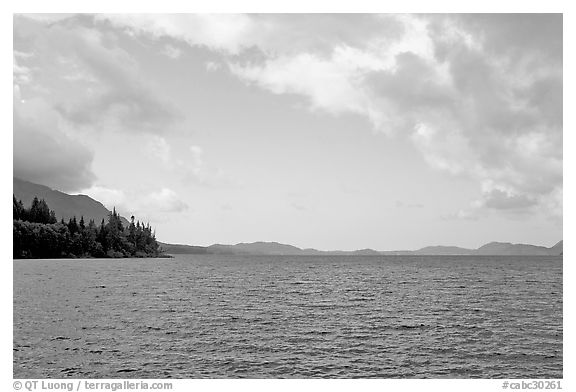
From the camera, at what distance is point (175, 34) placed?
24828 mm

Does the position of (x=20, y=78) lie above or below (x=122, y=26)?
below

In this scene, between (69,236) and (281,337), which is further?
(69,236)

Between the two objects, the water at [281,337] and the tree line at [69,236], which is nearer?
the water at [281,337]

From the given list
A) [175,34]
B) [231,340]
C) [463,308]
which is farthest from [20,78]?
[463,308]

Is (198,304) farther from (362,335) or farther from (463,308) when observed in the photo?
(463,308)

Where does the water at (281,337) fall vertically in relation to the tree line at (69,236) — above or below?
below

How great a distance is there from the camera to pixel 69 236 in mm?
120000

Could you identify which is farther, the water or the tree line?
the tree line

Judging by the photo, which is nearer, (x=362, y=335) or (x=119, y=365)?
(x=119, y=365)

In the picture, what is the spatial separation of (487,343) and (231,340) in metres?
12.8

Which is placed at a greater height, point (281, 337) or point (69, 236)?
point (69, 236)

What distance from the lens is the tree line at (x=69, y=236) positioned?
4011 inches

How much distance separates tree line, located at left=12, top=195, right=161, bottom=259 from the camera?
4011 inches

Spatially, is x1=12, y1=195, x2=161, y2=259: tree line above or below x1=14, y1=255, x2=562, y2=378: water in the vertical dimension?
above
